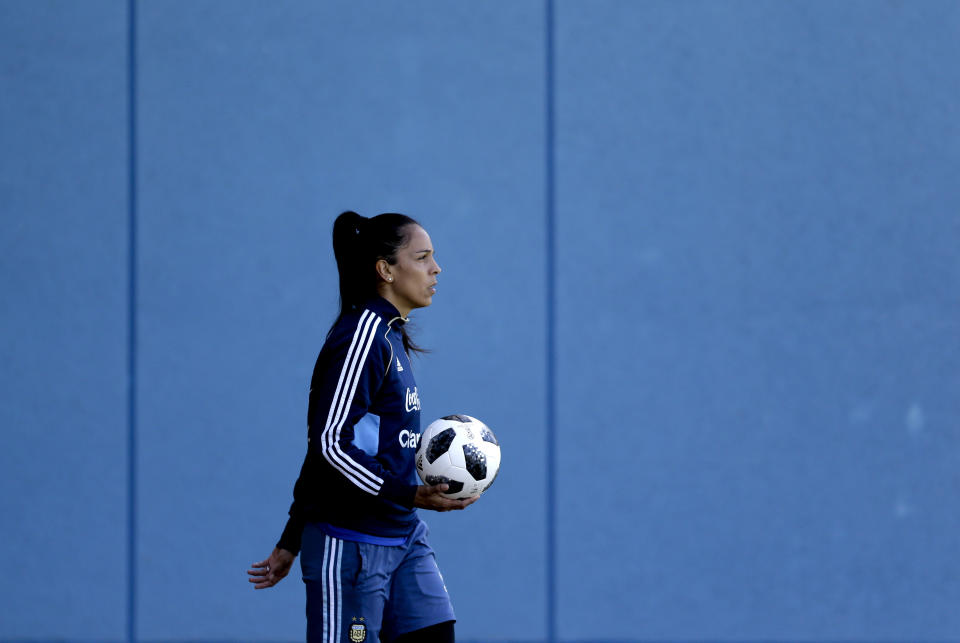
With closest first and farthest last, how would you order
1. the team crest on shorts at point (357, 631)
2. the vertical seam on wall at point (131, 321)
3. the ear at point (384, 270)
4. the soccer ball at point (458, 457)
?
1. the team crest on shorts at point (357, 631)
2. the soccer ball at point (458, 457)
3. the ear at point (384, 270)
4. the vertical seam on wall at point (131, 321)

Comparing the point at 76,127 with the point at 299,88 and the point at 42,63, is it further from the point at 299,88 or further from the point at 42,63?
the point at 299,88

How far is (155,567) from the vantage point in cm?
505

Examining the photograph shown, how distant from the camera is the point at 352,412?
9.59 feet

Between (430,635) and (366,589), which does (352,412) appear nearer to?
(366,589)

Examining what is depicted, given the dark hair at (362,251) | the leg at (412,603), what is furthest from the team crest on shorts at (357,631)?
the dark hair at (362,251)

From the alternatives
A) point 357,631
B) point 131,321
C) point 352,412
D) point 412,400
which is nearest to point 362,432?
point 352,412

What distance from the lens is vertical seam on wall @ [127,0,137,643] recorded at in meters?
5.05

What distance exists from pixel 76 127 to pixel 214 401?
4.66 feet

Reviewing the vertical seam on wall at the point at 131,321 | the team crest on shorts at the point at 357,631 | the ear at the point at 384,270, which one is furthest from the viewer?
the vertical seam on wall at the point at 131,321

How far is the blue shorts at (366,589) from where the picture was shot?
2908 mm

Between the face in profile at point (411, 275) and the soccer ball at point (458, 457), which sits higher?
the face in profile at point (411, 275)

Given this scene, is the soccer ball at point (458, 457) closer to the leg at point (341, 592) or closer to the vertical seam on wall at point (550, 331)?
the leg at point (341, 592)

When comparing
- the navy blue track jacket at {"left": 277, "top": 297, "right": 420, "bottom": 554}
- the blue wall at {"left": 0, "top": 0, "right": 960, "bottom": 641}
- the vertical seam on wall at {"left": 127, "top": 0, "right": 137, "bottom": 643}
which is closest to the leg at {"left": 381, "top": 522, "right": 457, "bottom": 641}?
the navy blue track jacket at {"left": 277, "top": 297, "right": 420, "bottom": 554}

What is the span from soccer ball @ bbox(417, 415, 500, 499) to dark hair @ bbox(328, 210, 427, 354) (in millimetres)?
324
